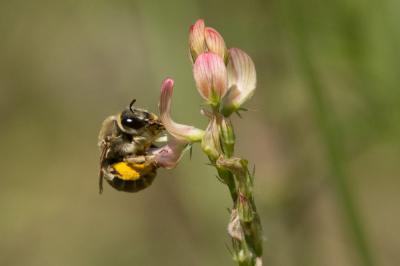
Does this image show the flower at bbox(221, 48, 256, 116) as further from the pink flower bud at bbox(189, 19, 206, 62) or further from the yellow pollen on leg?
the yellow pollen on leg

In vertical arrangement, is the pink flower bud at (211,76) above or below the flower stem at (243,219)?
above

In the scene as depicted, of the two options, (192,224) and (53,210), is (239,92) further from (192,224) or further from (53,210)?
(53,210)

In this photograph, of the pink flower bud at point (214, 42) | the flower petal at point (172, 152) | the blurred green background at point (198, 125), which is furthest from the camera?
the blurred green background at point (198, 125)

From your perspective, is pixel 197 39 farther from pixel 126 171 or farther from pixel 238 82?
pixel 126 171

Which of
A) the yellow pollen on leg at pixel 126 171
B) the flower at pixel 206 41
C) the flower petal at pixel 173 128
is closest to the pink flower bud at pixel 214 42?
the flower at pixel 206 41

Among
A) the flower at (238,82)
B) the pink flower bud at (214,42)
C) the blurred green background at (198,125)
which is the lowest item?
the blurred green background at (198,125)

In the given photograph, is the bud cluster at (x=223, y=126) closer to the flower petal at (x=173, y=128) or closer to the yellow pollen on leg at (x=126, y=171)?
the flower petal at (x=173, y=128)

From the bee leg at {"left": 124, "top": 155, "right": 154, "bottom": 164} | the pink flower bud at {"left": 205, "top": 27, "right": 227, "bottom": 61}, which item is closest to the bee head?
the bee leg at {"left": 124, "top": 155, "right": 154, "bottom": 164}
